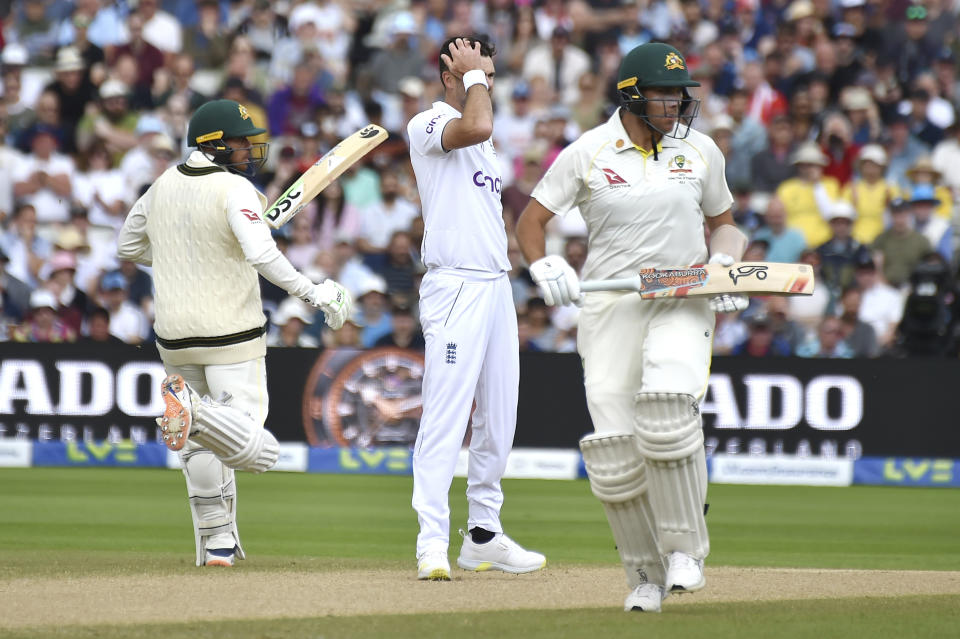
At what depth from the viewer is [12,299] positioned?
13070 millimetres

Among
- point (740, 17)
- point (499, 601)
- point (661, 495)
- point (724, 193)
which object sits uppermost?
point (740, 17)

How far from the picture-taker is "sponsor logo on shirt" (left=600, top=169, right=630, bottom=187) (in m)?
5.39

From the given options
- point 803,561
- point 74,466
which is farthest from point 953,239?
point 74,466

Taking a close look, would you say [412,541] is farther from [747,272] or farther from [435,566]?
[747,272]

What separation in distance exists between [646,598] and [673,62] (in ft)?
6.16

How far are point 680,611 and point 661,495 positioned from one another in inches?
18.8

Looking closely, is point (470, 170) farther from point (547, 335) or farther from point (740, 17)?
point (740, 17)

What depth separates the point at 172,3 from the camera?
16.2 meters

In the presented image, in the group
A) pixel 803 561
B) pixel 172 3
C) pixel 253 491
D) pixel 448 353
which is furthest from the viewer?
pixel 172 3

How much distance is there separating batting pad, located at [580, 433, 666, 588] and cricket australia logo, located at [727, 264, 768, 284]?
0.65 m

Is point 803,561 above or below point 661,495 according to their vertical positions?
below

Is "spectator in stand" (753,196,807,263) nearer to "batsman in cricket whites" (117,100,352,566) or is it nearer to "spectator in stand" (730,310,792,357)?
"spectator in stand" (730,310,792,357)

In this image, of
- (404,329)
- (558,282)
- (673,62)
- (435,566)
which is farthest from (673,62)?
(404,329)

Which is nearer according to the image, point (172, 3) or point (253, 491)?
point (253, 491)
